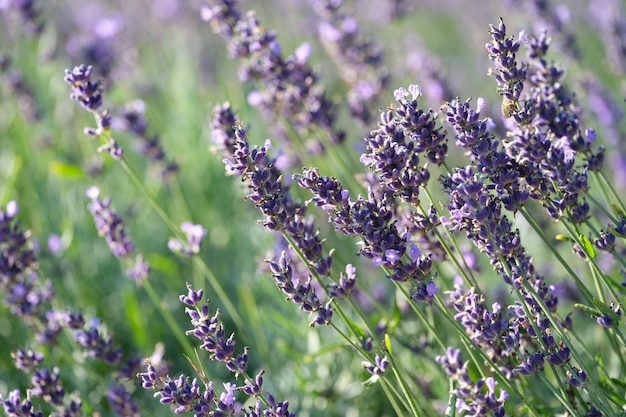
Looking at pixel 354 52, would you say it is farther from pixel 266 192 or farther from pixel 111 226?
pixel 266 192

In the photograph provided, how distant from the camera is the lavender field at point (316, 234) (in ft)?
5.20

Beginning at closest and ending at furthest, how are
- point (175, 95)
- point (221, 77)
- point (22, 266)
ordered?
1. point (22, 266)
2. point (175, 95)
3. point (221, 77)

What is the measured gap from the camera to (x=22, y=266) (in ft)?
7.79

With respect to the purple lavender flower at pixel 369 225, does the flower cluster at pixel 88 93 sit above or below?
above

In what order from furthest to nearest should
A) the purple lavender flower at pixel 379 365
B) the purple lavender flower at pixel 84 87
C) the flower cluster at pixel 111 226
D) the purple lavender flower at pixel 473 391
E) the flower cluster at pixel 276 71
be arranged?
1. the flower cluster at pixel 276 71
2. the flower cluster at pixel 111 226
3. the purple lavender flower at pixel 84 87
4. the purple lavender flower at pixel 379 365
5. the purple lavender flower at pixel 473 391

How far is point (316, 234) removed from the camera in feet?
5.71

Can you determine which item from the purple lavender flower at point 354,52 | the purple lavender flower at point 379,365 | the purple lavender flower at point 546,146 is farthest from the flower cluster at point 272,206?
the purple lavender flower at point 354,52

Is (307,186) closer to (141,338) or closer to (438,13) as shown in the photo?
(141,338)

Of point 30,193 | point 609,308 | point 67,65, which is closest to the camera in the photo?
point 609,308

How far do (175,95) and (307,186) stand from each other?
365 cm

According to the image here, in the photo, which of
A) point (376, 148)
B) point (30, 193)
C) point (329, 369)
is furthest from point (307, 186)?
point (30, 193)

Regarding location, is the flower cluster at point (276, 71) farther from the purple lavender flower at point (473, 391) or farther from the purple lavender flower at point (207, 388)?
the purple lavender flower at point (473, 391)

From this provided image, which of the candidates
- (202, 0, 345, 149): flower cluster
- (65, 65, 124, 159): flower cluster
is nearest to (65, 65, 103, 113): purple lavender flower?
(65, 65, 124, 159): flower cluster

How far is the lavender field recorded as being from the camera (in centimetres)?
159
